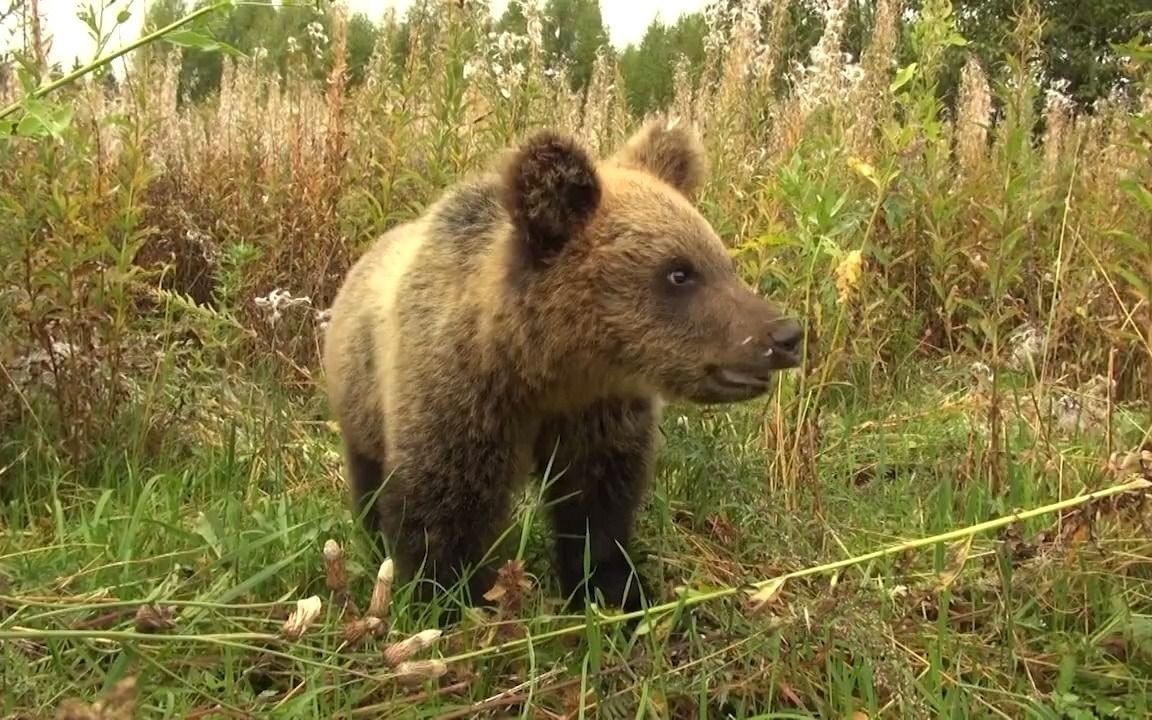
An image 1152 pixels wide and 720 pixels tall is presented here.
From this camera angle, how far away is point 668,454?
136 inches

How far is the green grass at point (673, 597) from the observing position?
2.24 meters

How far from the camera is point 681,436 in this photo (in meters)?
3.48

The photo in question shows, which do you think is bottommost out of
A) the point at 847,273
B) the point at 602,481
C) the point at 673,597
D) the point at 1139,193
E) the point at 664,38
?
the point at 673,597

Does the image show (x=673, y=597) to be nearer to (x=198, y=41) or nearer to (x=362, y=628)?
(x=362, y=628)

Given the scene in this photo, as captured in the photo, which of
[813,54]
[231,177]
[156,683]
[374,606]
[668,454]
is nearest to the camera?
[374,606]

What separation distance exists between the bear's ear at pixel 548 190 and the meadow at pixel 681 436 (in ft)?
2.43

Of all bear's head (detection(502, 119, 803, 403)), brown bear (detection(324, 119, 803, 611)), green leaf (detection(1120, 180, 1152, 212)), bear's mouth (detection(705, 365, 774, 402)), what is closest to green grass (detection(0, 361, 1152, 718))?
brown bear (detection(324, 119, 803, 611))

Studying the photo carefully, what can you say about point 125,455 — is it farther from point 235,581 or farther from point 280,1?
point 280,1

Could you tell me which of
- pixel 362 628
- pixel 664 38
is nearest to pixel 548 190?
pixel 362 628

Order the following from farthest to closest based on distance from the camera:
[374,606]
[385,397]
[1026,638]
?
[385,397] < [1026,638] < [374,606]

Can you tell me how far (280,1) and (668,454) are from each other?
1.81 meters

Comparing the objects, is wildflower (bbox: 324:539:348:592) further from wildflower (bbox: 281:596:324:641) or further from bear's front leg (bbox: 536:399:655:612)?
bear's front leg (bbox: 536:399:655:612)

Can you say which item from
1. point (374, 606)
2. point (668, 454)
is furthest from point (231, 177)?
point (374, 606)

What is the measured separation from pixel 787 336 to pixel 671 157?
94cm
